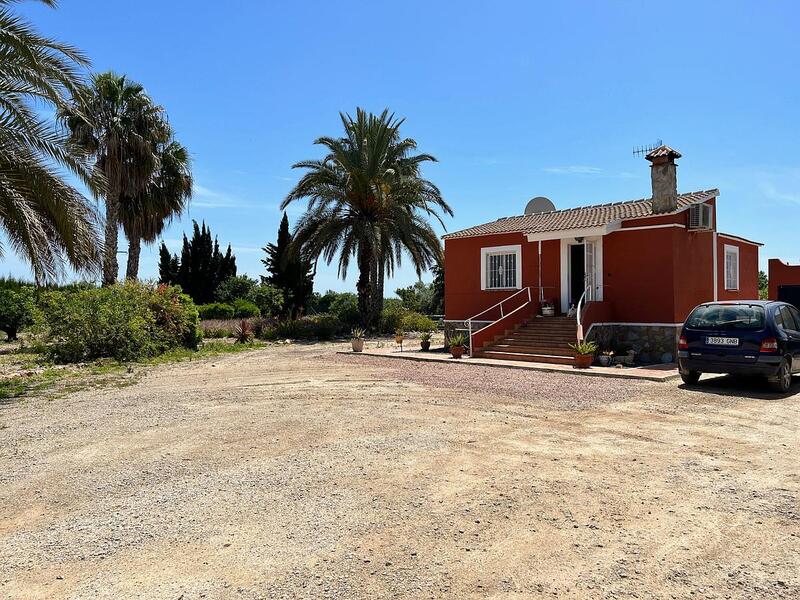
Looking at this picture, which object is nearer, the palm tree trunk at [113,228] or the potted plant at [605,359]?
the potted plant at [605,359]

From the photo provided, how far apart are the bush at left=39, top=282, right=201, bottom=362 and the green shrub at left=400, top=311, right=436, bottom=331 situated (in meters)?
12.1

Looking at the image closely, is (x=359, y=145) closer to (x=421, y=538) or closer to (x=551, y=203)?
(x=551, y=203)

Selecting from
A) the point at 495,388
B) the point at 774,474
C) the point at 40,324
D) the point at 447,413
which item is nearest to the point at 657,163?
the point at 495,388

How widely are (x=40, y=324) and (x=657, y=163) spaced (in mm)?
17953

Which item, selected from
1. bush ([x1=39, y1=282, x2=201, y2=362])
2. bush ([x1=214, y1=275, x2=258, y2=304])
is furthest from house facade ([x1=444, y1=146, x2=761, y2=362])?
bush ([x1=214, y1=275, x2=258, y2=304])

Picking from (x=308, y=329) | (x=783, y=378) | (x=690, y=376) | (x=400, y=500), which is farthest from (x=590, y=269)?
(x=400, y=500)

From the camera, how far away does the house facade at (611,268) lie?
15.8 metres

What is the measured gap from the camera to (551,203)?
22.5 meters

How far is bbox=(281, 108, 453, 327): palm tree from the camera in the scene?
2616cm

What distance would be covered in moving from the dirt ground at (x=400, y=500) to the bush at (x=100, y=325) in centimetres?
801

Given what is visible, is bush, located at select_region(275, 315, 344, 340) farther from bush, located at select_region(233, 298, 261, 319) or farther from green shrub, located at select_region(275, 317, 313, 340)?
bush, located at select_region(233, 298, 261, 319)

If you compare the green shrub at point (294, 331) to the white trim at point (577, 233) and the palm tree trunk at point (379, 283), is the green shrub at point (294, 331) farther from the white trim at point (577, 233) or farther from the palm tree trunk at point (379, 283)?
the white trim at point (577, 233)

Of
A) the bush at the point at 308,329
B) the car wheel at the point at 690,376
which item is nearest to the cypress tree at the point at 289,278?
the bush at the point at 308,329

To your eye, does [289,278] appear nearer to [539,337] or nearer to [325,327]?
[325,327]
